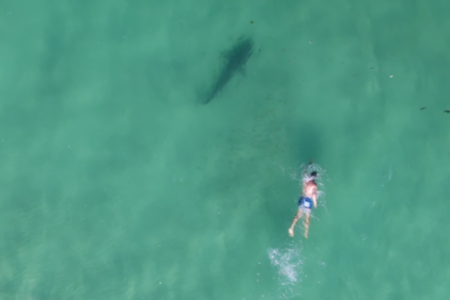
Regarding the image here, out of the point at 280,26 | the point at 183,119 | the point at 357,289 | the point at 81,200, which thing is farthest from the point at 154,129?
the point at 357,289

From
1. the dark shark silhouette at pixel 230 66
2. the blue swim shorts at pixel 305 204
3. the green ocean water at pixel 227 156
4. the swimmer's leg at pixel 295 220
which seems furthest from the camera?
the dark shark silhouette at pixel 230 66

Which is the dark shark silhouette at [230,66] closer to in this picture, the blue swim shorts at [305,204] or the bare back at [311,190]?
the bare back at [311,190]

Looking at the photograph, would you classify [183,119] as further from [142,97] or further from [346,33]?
[346,33]

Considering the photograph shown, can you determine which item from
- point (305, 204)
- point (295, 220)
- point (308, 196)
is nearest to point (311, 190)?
point (308, 196)

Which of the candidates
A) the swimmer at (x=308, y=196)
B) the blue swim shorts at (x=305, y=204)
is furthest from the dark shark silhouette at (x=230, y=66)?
the blue swim shorts at (x=305, y=204)

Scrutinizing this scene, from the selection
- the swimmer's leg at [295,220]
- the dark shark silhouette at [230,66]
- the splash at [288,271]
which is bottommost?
the splash at [288,271]

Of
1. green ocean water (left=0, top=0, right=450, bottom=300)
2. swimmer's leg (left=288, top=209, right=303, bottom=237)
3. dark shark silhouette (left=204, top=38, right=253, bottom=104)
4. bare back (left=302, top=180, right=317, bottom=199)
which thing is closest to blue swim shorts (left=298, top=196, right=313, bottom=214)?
bare back (left=302, top=180, right=317, bottom=199)

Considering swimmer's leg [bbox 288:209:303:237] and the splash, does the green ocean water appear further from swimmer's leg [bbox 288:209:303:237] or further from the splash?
swimmer's leg [bbox 288:209:303:237]
